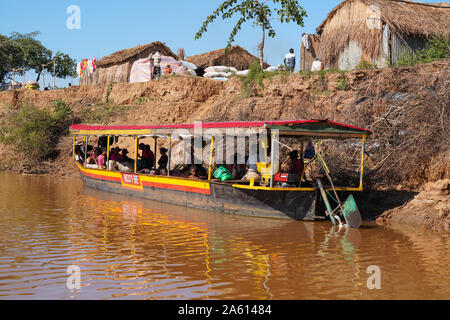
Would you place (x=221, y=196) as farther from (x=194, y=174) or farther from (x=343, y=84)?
(x=343, y=84)

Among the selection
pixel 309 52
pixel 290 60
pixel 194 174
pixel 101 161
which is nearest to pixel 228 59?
pixel 290 60

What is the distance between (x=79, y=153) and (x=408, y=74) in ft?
36.2

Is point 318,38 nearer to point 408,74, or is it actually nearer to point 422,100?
point 408,74

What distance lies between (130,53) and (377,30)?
14929mm

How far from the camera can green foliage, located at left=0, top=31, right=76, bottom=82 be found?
38.3 m

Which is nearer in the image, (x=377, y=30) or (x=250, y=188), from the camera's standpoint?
(x=250, y=188)

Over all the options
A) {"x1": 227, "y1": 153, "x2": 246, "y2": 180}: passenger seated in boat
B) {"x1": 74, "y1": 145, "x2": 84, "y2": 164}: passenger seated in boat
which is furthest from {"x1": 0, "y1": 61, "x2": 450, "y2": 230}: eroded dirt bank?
{"x1": 74, "y1": 145, "x2": 84, "y2": 164}: passenger seated in boat

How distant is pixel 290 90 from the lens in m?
18.4

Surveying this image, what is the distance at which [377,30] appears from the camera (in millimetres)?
17469

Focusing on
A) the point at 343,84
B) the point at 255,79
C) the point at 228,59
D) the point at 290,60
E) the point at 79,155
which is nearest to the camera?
the point at 343,84

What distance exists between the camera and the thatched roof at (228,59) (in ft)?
87.2

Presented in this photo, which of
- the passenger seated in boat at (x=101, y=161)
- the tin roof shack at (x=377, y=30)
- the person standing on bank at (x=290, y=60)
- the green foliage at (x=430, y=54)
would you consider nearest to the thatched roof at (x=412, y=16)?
the tin roof shack at (x=377, y=30)

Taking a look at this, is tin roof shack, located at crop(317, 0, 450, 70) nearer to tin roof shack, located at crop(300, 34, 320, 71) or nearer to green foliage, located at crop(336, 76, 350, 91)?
tin roof shack, located at crop(300, 34, 320, 71)

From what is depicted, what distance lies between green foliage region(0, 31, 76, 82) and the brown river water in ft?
101
